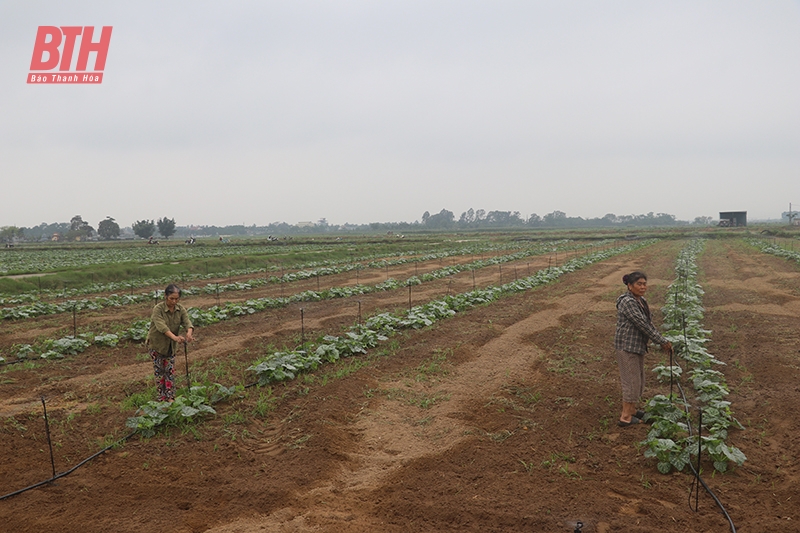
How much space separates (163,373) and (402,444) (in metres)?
3.49

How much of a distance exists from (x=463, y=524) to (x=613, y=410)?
11.4 ft

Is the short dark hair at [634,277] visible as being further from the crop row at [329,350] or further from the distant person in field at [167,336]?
the distant person in field at [167,336]

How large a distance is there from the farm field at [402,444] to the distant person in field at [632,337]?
1.29 ft

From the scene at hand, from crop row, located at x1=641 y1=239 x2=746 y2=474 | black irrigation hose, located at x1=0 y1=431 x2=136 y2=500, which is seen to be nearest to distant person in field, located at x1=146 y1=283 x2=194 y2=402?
black irrigation hose, located at x1=0 y1=431 x2=136 y2=500

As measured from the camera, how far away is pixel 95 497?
4.96 meters

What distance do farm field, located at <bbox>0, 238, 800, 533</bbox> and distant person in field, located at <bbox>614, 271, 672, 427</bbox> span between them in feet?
1.29

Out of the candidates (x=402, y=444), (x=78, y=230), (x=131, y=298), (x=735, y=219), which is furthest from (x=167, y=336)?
(x=78, y=230)

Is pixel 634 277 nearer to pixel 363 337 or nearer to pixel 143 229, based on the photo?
pixel 363 337

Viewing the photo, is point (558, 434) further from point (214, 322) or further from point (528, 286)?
point (528, 286)

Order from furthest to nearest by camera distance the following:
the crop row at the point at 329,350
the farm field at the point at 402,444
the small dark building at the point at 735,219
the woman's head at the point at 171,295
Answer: the small dark building at the point at 735,219 → the woman's head at the point at 171,295 → the crop row at the point at 329,350 → the farm field at the point at 402,444

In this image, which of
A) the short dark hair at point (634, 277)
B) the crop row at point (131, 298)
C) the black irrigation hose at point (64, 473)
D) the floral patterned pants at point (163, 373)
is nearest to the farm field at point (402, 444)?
the black irrigation hose at point (64, 473)

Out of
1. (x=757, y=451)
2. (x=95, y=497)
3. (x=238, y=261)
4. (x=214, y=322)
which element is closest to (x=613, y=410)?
(x=757, y=451)

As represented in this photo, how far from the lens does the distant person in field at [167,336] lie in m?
6.75

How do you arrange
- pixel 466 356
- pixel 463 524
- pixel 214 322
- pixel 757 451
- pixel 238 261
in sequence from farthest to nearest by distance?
pixel 238 261 → pixel 214 322 → pixel 466 356 → pixel 757 451 → pixel 463 524
